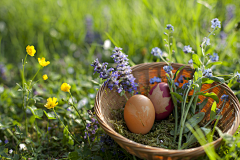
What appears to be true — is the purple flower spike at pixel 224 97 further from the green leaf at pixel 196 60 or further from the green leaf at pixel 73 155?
the green leaf at pixel 73 155

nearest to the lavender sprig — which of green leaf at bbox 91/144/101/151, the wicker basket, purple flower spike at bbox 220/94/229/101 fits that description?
the wicker basket

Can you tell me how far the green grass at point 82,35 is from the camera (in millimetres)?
2086

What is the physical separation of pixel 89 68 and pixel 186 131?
1.55 m

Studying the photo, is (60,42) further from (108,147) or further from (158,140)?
(158,140)

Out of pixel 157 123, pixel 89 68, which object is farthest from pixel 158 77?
pixel 89 68

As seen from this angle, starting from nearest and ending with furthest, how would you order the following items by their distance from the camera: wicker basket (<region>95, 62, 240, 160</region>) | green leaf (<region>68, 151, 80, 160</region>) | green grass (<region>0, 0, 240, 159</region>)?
wicker basket (<region>95, 62, 240, 160</region>)
green leaf (<region>68, 151, 80, 160</region>)
green grass (<region>0, 0, 240, 159</region>)

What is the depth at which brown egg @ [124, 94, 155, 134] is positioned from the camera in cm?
129

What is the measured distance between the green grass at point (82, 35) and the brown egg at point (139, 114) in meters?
0.53

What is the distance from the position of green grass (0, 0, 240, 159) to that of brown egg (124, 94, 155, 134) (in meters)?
0.53

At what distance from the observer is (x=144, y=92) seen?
1.66 m

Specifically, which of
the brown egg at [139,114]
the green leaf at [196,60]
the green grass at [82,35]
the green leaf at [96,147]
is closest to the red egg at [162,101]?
the brown egg at [139,114]

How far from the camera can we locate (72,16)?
10.4ft

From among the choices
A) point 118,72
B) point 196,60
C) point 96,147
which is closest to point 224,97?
point 196,60

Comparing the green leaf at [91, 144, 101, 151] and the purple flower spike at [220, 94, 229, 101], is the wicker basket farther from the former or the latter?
the green leaf at [91, 144, 101, 151]
